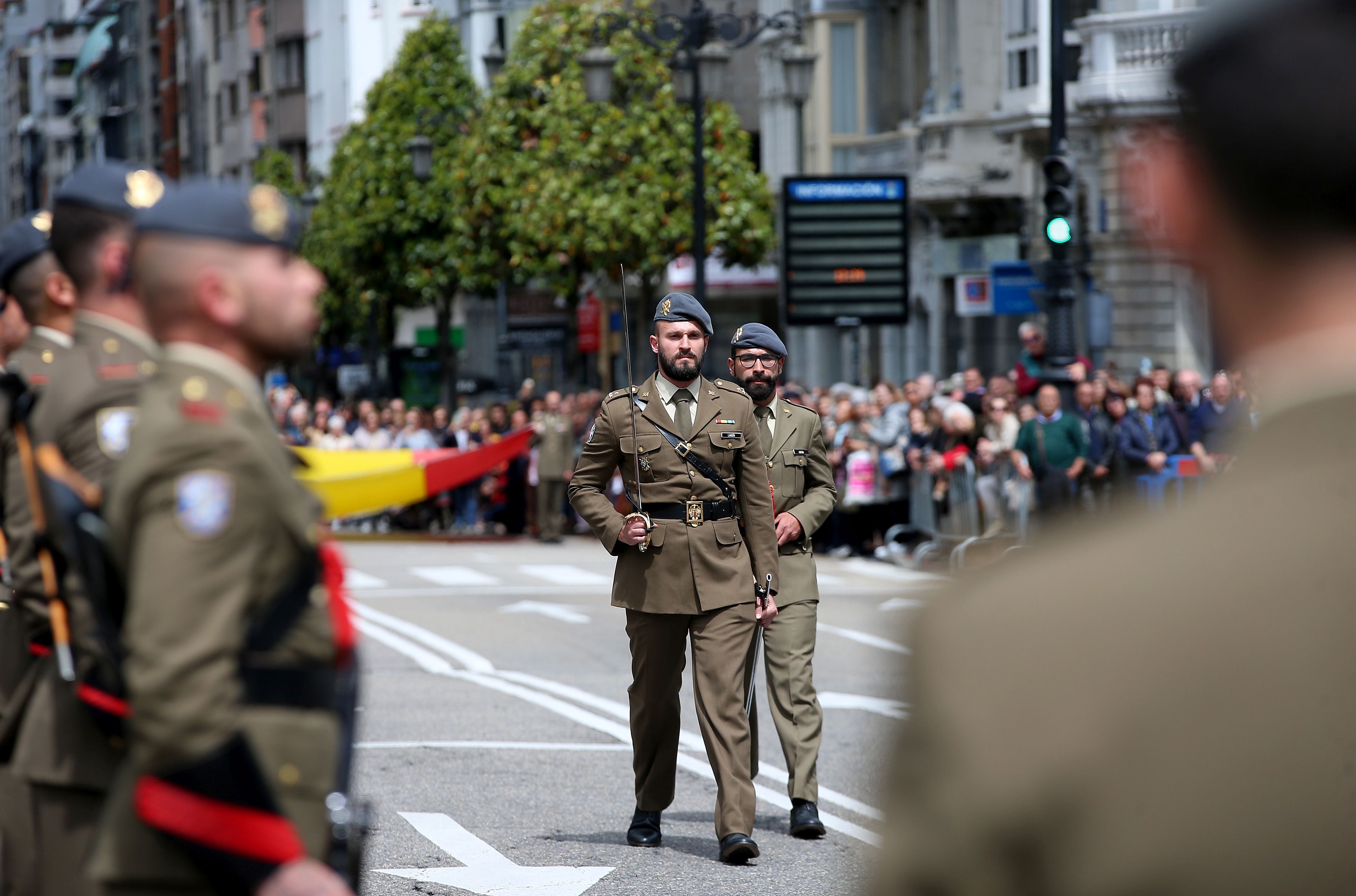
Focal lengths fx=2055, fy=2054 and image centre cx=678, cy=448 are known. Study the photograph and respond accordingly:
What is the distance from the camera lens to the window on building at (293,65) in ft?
269

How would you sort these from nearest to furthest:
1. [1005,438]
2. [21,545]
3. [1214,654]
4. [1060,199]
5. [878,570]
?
[1214,654]
[21,545]
[1060,199]
[1005,438]
[878,570]

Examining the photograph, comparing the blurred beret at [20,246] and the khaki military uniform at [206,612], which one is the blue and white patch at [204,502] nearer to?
the khaki military uniform at [206,612]

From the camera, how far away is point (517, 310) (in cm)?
5447

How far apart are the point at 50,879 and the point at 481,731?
25.8 feet

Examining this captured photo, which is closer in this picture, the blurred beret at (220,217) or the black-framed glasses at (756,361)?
the blurred beret at (220,217)

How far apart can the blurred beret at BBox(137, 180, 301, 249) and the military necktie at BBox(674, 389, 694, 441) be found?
17.1ft

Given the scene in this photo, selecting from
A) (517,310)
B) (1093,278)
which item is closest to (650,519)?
(1093,278)

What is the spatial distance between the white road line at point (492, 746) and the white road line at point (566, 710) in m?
0.21

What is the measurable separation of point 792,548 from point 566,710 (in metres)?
3.60

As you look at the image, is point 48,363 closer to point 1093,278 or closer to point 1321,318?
point 1321,318

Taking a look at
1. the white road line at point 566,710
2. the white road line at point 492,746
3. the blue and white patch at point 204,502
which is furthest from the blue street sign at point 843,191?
the blue and white patch at point 204,502

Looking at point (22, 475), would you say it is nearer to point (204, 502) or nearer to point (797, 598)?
point (204, 502)

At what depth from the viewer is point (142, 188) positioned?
3732 mm

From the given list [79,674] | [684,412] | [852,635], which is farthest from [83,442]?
[852,635]
